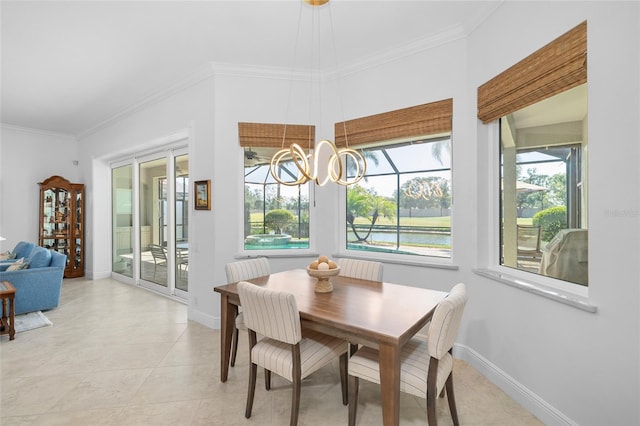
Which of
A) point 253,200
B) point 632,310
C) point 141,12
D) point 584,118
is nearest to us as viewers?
point 632,310

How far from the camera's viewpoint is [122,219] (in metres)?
5.81

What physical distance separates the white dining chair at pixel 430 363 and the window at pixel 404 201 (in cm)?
134

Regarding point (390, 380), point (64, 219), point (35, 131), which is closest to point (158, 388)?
point (390, 380)

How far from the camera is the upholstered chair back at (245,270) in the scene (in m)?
2.66

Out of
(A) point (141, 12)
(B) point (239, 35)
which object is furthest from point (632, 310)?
(A) point (141, 12)

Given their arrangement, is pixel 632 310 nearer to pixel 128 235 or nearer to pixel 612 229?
pixel 612 229

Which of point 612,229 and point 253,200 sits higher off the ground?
point 253,200

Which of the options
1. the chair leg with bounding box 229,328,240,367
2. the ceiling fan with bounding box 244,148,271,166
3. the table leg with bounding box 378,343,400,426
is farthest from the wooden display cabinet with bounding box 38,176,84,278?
the table leg with bounding box 378,343,400,426

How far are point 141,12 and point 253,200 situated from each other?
2.00m

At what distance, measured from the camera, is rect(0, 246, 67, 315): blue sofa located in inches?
144

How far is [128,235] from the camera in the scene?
576 centimetres

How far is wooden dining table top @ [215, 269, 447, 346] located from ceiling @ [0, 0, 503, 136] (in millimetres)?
2212

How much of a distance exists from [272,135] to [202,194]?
105cm

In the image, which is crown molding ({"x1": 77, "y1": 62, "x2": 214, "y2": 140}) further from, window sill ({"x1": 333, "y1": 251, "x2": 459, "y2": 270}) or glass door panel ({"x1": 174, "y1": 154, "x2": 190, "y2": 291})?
window sill ({"x1": 333, "y1": 251, "x2": 459, "y2": 270})
